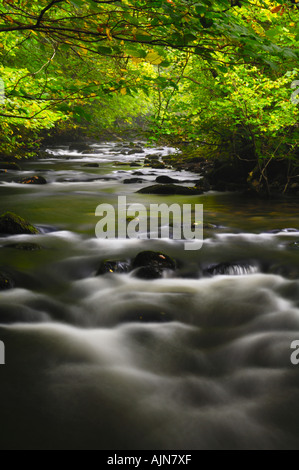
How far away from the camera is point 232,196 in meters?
11.1

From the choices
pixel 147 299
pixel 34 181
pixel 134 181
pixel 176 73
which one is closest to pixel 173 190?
pixel 134 181

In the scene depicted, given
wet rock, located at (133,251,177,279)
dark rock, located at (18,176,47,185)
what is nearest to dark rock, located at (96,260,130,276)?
wet rock, located at (133,251,177,279)

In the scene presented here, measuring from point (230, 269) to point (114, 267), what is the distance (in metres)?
1.67

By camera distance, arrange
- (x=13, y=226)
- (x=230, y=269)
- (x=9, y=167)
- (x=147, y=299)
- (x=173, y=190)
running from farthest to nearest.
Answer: (x=9, y=167) → (x=173, y=190) → (x=13, y=226) → (x=230, y=269) → (x=147, y=299)

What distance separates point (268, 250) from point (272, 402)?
3697mm

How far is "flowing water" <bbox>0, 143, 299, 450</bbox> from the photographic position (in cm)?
213

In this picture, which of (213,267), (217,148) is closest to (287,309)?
(213,267)

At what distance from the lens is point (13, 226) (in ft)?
19.9

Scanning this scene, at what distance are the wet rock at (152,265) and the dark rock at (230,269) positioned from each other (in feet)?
1.79

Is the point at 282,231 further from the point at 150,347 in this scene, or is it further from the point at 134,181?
the point at 134,181

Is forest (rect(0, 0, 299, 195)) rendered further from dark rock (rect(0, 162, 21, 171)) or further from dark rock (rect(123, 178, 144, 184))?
dark rock (rect(123, 178, 144, 184))

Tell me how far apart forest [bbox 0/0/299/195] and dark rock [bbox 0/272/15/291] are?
191cm

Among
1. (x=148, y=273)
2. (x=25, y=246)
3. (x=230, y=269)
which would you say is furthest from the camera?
(x=25, y=246)
